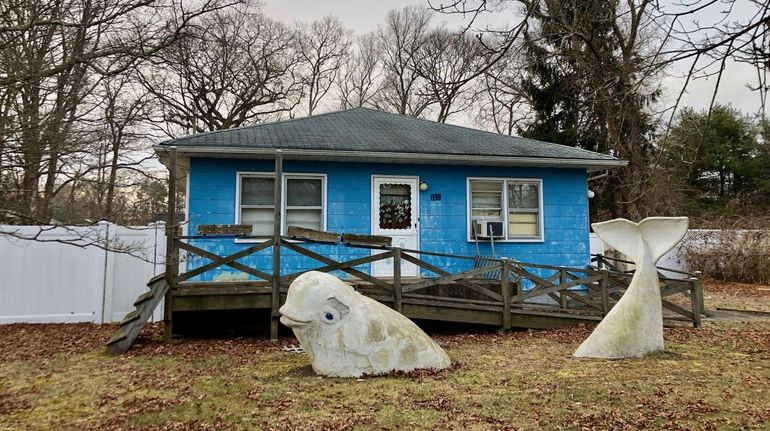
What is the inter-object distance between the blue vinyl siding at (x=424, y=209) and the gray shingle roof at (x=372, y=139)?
410mm

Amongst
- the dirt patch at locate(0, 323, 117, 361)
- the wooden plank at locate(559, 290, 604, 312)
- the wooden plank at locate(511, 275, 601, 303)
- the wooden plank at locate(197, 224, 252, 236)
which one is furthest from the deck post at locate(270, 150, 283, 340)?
the wooden plank at locate(559, 290, 604, 312)

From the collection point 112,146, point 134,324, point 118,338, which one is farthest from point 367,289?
point 112,146

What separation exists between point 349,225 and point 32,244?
18.6 ft

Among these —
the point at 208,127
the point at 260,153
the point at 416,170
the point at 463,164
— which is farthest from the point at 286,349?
the point at 208,127

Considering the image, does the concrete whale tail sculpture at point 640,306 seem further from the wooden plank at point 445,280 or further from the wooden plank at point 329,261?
the wooden plank at point 329,261

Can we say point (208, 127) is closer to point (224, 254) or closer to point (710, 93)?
point (224, 254)

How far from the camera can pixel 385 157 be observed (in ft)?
30.0

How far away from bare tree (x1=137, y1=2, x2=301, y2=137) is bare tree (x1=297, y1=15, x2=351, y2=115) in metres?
1.17

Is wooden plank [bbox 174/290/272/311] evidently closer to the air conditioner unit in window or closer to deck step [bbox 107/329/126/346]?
deck step [bbox 107/329/126/346]

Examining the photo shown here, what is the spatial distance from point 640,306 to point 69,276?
942 cm

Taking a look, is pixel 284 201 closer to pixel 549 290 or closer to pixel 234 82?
pixel 549 290

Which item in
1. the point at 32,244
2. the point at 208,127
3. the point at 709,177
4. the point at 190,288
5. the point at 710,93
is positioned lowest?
the point at 190,288

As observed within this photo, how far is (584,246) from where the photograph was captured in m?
10.3

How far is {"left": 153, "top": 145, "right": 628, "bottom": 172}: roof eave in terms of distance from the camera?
27.6ft
